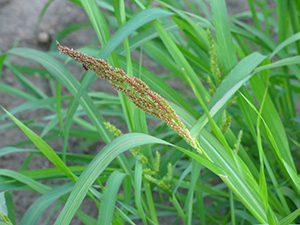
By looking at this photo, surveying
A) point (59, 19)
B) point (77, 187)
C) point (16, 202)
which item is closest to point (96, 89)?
point (59, 19)

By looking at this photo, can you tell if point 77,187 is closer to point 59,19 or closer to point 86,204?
point 86,204

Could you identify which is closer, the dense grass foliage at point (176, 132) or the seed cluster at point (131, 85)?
the seed cluster at point (131, 85)

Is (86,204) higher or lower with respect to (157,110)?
lower

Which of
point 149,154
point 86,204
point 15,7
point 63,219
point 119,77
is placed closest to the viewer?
point 119,77

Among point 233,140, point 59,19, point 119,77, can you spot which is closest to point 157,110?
point 119,77

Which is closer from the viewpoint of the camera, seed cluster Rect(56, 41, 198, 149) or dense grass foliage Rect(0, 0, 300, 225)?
seed cluster Rect(56, 41, 198, 149)

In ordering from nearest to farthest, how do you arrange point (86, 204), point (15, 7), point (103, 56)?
1. point (103, 56)
2. point (86, 204)
3. point (15, 7)

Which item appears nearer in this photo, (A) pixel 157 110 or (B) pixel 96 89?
(A) pixel 157 110

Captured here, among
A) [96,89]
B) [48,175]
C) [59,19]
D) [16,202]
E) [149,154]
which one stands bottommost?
[16,202]
